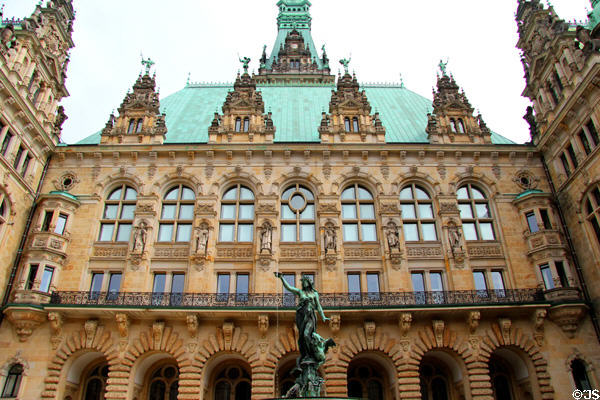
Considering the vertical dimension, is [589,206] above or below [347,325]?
above

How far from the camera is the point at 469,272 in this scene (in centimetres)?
2108

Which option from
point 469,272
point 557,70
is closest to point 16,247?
point 469,272

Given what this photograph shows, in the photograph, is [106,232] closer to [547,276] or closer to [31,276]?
[31,276]

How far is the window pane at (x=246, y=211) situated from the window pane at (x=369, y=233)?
227 inches

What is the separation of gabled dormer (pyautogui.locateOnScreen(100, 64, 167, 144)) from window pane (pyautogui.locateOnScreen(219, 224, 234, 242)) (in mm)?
6211

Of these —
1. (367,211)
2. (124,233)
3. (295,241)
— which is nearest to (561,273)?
(367,211)

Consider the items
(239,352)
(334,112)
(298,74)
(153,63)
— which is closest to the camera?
(239,352)

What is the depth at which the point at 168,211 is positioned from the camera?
2336 centimetres

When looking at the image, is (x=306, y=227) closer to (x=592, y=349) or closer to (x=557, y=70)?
(x=592, y=349)

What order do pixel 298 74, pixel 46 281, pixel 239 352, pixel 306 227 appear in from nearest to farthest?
pixel 239 352 → pixel 46 281 → pixel 306 227 → pixel 298 74

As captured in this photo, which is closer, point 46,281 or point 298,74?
point 46,281

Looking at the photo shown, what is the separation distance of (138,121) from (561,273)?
2323 centimetres

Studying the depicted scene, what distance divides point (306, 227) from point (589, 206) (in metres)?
13.3

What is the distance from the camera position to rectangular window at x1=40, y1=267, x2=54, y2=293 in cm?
2004
